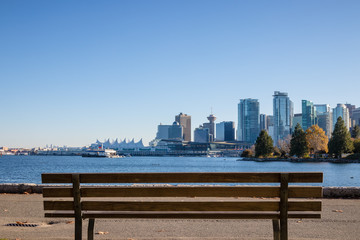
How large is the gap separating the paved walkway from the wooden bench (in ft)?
4.26

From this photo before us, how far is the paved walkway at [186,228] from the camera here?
6.58m

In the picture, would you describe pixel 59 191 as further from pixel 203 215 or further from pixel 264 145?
pixel 264 145

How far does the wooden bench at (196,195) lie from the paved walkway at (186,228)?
4.26ft

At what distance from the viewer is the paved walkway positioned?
259 inches

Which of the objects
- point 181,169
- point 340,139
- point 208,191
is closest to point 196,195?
point 208,191

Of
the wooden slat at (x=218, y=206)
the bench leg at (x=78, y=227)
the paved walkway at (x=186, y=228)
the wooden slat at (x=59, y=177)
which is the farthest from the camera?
the paved walkway at (x=186, y=228)

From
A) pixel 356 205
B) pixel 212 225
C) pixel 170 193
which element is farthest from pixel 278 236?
pixel 356 205

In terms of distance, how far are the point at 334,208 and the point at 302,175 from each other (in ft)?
16.1

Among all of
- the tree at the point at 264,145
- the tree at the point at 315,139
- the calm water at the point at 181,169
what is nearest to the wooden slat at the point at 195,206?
the calm water at the point at 181,169

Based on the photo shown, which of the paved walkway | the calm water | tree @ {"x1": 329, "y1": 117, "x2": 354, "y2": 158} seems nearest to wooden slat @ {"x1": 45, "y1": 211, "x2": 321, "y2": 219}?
the paved walkway

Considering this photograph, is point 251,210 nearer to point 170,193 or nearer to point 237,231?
point 170,193

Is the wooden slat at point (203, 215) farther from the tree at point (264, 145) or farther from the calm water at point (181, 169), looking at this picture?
the tree at point (264, 145)

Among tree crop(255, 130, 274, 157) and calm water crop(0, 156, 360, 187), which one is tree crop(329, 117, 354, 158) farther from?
tree crop(255, 130, 274, 157)

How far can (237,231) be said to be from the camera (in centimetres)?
695
